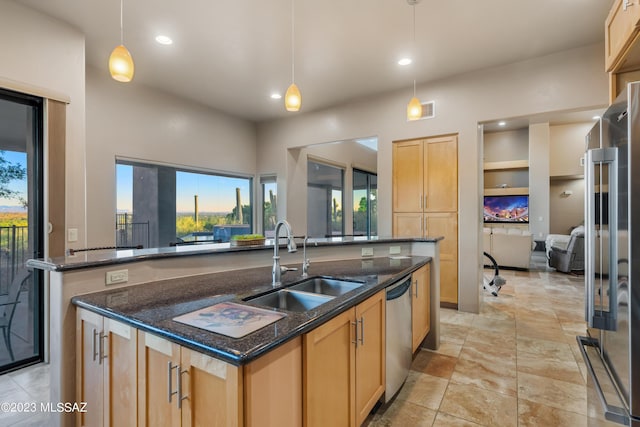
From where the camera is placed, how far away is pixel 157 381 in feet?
4.09

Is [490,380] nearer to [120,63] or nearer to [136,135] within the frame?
[120,63]

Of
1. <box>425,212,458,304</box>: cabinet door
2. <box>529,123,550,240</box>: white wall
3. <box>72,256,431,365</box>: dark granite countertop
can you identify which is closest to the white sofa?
<box>529,123,550,240</box>: white wall

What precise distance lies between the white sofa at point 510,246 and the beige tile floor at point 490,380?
120 inches

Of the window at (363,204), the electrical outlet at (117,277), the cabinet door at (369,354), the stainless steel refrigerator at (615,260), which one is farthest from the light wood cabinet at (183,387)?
the window at (363,204)

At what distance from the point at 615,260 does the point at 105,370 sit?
7.74 feet

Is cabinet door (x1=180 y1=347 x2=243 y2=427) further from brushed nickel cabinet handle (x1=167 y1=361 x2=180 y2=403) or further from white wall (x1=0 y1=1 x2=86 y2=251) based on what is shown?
white wall (x1=0 y1=1 x2=86 y2=251)

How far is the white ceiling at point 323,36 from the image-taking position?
9.14 ft

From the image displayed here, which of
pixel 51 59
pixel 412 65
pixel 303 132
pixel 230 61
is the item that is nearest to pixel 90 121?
pixel 51 59

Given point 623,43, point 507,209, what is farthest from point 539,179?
point 623,43

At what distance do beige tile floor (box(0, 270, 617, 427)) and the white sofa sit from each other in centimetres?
306

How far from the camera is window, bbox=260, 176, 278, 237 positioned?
618 cm

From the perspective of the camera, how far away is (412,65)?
3.89 m

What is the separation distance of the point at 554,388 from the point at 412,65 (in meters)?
3.66

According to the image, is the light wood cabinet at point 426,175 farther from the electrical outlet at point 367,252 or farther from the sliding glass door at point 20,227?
the sliding glass door at point 20,227
